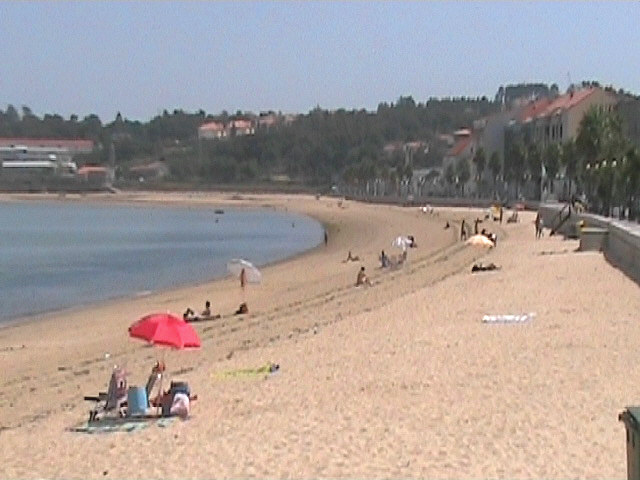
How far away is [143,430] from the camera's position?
11039mm

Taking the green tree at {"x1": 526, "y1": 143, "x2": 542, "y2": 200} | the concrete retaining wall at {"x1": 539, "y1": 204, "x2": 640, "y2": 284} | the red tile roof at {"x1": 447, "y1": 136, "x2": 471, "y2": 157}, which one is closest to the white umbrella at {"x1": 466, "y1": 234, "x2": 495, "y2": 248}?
the concrete retaining wall at {"x1": 539, "y1": 204, "x2": 640, "y2": 284}

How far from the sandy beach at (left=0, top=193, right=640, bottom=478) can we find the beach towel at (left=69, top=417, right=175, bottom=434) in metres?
0.17

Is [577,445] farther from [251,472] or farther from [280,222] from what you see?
[280,222]

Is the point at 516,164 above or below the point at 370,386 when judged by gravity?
below

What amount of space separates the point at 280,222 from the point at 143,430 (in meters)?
81.8

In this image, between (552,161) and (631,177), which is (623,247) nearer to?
(631,177)

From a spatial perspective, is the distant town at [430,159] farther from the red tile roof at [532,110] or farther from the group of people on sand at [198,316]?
the group of people on sand at [198,316]

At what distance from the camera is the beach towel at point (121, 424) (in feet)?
36.7

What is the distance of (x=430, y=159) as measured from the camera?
156125 millimetres

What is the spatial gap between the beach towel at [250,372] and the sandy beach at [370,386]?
16 centimetres

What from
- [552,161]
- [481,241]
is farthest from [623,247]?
[552,161]

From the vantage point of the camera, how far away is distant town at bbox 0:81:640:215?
2216 inches

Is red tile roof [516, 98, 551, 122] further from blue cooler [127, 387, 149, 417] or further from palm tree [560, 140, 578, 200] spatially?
blue cooler [127, 387, 149, 417]

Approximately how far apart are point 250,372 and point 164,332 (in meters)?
2.15
